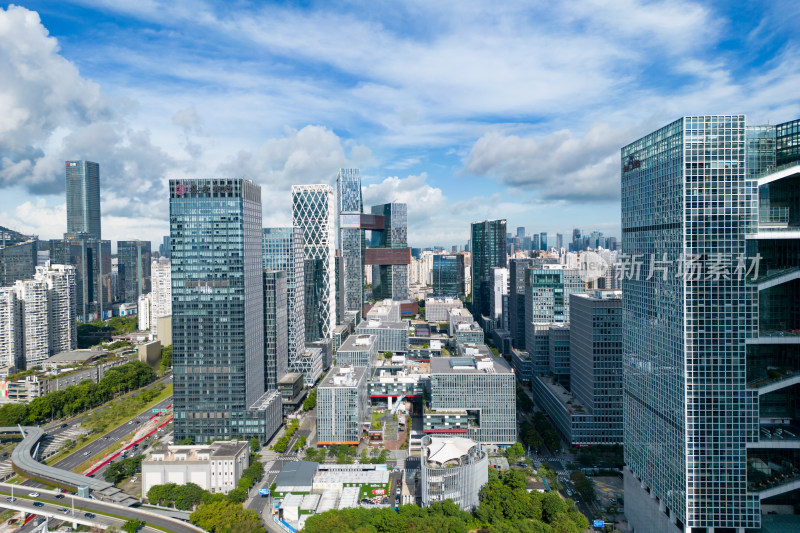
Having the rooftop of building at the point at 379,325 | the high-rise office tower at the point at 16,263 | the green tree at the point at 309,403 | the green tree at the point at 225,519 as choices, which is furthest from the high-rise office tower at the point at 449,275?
the green tree at the point at 225,519

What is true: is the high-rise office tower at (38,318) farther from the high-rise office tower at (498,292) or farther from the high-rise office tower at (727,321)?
the high-rise office tower at (727,321)

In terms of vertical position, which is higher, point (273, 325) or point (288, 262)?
point (288, 262)

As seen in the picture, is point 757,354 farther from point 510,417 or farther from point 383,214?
point 383,214

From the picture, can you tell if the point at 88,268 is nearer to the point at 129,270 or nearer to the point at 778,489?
the point at 129,270

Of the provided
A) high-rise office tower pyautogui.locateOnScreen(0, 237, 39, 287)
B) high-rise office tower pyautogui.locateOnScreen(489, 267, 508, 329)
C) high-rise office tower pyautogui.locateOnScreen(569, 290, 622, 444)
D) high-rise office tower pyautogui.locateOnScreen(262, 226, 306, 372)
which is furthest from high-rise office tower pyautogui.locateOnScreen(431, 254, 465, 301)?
high-rise office tower pyautogui.locateOnScreen(0, 237, 39, 287)

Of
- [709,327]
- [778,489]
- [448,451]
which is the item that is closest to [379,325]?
[448,451]

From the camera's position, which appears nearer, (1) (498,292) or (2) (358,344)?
(2) (358,344)

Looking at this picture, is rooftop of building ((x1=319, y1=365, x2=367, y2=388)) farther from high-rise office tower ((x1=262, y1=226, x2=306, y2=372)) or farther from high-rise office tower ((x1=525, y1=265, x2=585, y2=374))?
high-rise office tower ((x1=525, y1=265, x2=585, y2=374))
